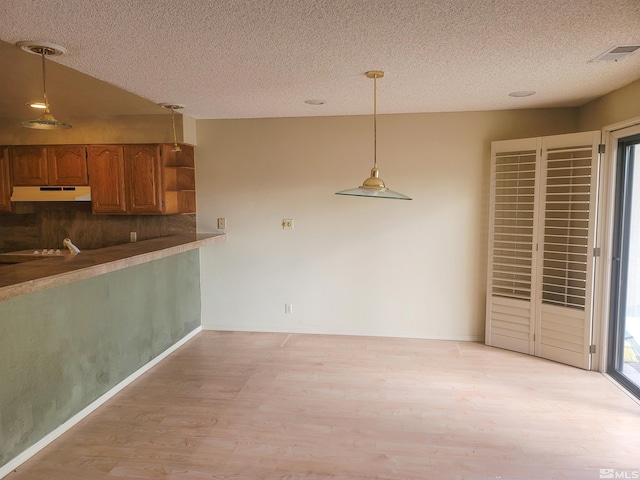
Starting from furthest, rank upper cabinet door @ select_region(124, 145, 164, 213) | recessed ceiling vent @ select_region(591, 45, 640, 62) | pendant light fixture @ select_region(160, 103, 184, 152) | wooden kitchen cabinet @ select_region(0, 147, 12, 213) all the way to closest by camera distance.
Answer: wooden kitchen cabinet @ select_region(0, 147, 12, 213) < upper cabinet door @ select_region(124, 145, 164, 213) < pendant light fixture @ select_region(160, 103, 184, 152) < recessed ceiling vent @ select_region(591, 45, 640, 62)

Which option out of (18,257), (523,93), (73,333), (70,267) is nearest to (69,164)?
(18,257)

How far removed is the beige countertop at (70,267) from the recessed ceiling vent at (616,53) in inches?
133

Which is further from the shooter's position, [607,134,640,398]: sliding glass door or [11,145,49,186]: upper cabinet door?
[11,145,49,186]: upper cabinet door

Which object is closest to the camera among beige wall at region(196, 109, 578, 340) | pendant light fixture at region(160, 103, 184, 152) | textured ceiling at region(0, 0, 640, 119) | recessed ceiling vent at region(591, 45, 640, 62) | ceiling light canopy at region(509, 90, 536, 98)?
textured ceiling at region(0, 0, 640, 119)

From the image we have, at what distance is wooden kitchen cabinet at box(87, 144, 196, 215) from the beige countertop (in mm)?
894

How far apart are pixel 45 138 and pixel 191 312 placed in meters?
2.54

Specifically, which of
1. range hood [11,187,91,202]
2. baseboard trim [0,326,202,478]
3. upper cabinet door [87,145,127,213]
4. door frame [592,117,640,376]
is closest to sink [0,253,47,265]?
range hood [11,187,91,202]

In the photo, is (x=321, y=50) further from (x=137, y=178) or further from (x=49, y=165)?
(x=49, y=165)

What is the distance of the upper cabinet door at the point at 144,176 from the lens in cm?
444

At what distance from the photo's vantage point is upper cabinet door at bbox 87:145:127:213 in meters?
4.51

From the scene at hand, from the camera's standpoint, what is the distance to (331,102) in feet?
12.6

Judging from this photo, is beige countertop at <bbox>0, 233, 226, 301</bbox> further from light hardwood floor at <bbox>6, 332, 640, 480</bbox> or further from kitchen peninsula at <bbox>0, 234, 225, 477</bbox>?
light hardwood floor at <bbox>6, 332, 640, 480</bbox>

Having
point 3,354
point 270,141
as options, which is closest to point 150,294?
point 3,354

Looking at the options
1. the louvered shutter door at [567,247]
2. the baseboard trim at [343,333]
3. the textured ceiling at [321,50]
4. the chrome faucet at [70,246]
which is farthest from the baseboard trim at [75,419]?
the louvered shutter door at [567,247]
